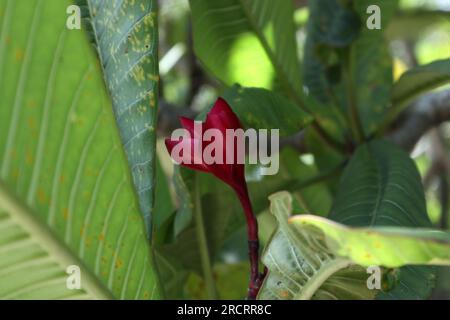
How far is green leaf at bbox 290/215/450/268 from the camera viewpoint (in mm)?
441

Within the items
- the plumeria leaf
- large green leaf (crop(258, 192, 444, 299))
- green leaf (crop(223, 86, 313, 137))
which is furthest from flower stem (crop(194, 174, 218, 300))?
the plumeria leaf

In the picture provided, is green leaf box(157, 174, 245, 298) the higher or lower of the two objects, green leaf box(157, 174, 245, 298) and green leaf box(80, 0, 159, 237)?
the lower

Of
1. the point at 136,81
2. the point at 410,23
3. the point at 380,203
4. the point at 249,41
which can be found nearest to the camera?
the point at 136,81

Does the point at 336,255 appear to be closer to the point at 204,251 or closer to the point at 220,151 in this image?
the point at 220,151

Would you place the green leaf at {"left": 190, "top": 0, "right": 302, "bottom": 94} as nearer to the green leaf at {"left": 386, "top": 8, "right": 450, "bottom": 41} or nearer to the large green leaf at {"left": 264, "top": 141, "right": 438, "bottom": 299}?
the large green leaf at {"left": 264, "top": 141, "right": 438, "bottom": 299}

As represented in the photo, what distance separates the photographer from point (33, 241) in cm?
56

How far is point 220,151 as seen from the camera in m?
0.62

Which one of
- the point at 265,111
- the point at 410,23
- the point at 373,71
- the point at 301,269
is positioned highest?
the point at 410,23

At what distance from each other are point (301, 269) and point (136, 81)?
8.7 inches

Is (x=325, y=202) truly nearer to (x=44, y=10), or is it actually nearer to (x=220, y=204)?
(x=220, y=204)

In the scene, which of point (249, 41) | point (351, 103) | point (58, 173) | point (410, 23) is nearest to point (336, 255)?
point (58, 173)

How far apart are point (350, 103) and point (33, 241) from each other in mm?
670

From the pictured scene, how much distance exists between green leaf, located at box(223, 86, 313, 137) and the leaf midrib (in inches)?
8.4
